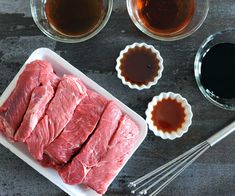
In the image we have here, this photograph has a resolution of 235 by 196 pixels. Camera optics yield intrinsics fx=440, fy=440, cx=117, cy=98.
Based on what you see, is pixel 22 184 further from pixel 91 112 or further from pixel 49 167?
pixel 91 112

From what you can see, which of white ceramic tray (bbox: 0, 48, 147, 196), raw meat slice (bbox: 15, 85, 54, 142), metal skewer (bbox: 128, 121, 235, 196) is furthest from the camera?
metal skewer (bbox: 128, 121, 235, 196)

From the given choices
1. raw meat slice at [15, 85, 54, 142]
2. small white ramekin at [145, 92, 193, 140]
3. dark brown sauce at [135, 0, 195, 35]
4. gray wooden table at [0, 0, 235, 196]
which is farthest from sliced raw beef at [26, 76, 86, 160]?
dark brown sauce at [135, 0, 195, 35]

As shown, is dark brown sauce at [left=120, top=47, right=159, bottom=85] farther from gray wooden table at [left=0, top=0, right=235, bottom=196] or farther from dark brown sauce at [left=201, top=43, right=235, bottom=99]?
dark brown sauce at [left=201, top=43, right=235, bottom=99]

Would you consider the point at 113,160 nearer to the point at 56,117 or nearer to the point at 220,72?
the point at 56,117

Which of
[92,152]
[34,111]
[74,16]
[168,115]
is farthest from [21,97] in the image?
[168,115]

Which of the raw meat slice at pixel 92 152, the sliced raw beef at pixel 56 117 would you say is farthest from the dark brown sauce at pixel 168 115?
the sliced raw beef at pixel 56 117
